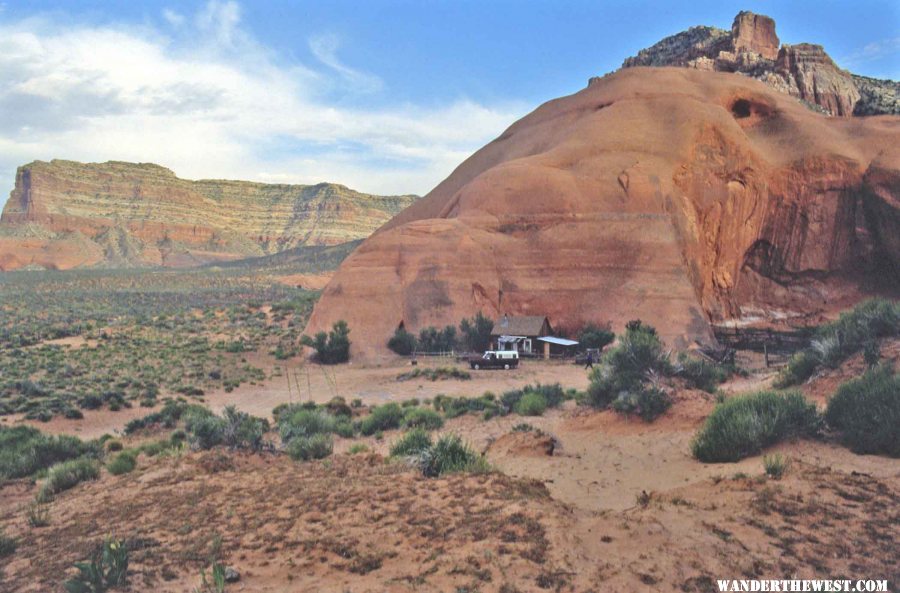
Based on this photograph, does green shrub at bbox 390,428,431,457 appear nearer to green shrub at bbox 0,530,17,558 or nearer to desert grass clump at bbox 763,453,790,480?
desert grass clump at bbox 763,453,790,480

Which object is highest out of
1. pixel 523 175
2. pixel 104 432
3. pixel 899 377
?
pixel 523 175

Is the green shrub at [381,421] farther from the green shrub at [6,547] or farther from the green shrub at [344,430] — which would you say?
the green shrub at [6,547]

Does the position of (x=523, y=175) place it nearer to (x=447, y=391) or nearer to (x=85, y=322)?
(x=447, y=391)

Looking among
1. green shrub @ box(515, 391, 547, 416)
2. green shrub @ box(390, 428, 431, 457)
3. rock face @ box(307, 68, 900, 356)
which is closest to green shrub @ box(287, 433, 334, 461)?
green shrub @ box(390, 428, 431, 457)

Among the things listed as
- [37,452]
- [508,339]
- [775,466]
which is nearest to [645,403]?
[775,466]

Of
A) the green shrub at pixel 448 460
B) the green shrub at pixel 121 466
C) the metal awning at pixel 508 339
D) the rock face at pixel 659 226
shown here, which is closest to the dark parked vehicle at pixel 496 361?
the metal awning at pixel 508 339

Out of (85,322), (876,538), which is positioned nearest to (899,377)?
(876,538)

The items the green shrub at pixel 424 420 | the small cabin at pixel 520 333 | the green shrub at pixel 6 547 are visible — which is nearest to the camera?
the green shrub at pixel 6 547
